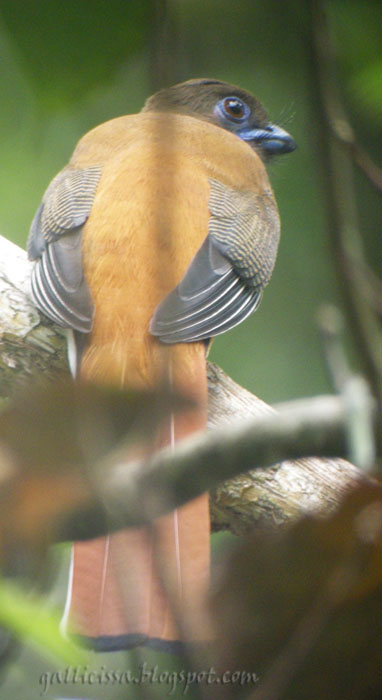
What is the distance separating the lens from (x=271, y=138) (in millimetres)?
4086

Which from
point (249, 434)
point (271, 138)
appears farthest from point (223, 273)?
point (249, 434)

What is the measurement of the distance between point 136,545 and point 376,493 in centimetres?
23

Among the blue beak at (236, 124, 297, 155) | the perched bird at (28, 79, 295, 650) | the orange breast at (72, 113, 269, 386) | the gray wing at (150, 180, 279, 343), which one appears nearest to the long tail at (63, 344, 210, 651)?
the perched bird at (28, 79, 295, 650)

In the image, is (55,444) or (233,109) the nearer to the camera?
(55,444)

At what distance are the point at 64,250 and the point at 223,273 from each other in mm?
515

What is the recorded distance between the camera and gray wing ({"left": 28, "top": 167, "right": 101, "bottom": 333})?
241 cm

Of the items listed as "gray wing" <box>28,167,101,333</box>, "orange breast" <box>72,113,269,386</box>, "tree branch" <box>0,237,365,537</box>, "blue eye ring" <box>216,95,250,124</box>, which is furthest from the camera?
"blue eye ring" <box>216,95,250,124</box>

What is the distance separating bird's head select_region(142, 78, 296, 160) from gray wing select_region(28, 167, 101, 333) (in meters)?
1.22

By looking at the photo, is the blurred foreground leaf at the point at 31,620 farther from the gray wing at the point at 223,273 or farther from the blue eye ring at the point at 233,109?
the blue eye ring at the point at 233,109

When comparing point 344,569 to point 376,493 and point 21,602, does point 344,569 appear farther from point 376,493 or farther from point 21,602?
point 21,602

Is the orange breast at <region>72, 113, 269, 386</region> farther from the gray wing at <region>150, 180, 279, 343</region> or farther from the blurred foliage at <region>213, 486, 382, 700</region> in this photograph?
the blurred foliage at <region>213, 486, 382, 700</region>

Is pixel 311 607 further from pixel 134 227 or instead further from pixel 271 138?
pixel 271 138

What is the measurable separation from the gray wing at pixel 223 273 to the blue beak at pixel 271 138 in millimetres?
902

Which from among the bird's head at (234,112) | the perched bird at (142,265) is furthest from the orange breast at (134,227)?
the bird's head at (234,112)
